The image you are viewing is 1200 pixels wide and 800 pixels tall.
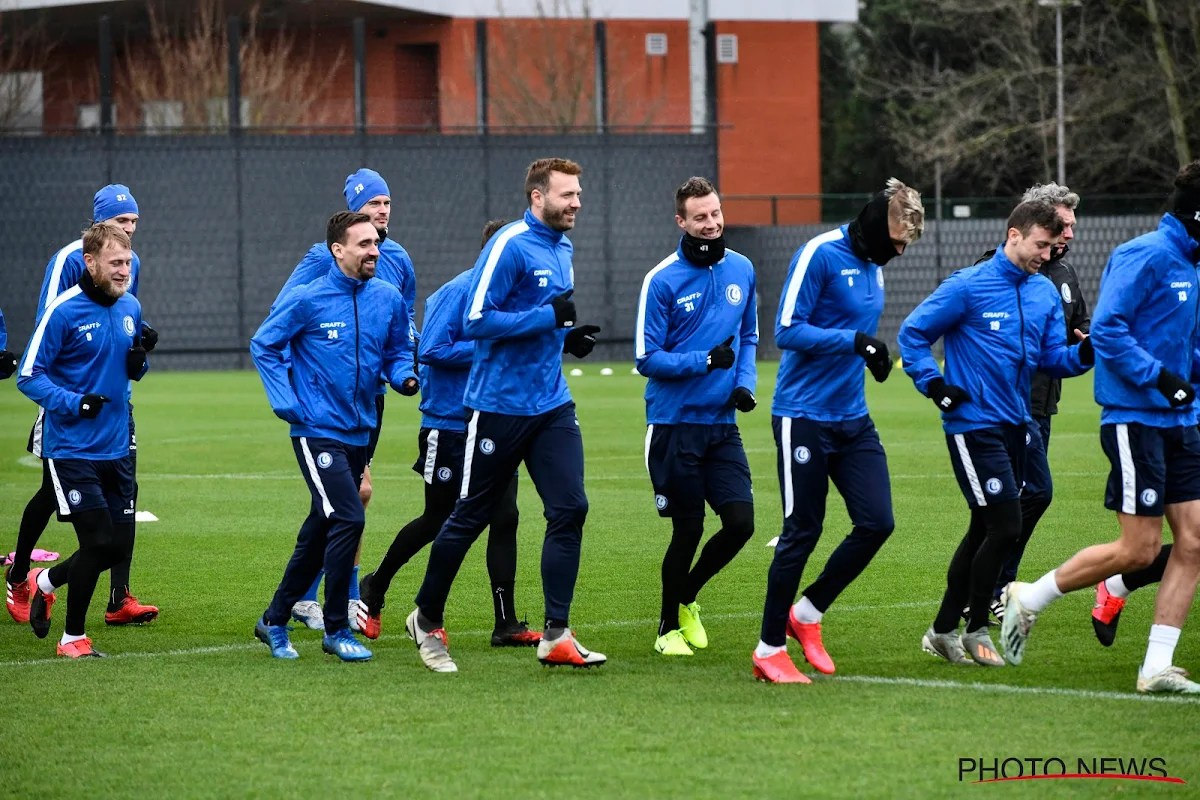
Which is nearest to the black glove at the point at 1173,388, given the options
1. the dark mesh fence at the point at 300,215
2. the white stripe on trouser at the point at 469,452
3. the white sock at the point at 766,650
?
the white sock at the point at 766,650

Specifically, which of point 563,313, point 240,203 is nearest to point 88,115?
point 240,203

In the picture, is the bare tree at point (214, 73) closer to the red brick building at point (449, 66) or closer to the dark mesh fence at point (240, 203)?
the red brick building at point (449, 66)

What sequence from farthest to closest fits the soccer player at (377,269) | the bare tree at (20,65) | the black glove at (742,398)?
the bare tree at (20,65) < the soccer player at (377,269) < the black glove at (742,398)

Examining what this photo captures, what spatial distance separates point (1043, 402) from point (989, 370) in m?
1.89

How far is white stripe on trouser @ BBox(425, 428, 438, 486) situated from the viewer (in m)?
8.82

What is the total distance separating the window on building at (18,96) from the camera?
3675cm

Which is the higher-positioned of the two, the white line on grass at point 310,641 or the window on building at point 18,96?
the window on building at point 18,96

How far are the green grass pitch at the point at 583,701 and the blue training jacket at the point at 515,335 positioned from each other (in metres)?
1.20

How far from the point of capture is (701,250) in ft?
26.4

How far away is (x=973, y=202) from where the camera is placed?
35.6 meters

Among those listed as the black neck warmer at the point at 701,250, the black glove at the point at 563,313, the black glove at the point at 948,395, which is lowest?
the black glove at the point at 948,395

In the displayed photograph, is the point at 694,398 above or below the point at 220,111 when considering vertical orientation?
below

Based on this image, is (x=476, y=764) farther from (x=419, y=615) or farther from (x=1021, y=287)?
(x=1021, y=287)

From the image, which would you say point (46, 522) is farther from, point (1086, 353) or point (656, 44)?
point (656, 44)
